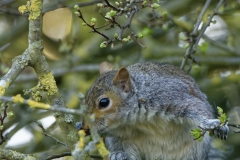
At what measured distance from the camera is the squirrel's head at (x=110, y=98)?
8.91ft

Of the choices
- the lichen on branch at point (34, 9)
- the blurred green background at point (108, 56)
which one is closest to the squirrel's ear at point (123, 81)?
the lichen on branch at point (34, 9)

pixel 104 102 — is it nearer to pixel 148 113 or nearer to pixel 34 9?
pixel 148 113

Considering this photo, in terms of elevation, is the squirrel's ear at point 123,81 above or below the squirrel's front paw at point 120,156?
above

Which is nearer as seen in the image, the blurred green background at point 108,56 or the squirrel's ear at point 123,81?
the squirrel's ear at point 123,81

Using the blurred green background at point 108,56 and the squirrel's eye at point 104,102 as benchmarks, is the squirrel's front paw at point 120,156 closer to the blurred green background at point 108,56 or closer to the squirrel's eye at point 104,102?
the squirrel's eye at point 104,102

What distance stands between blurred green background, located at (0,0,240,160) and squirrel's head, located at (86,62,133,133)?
2.77 feet

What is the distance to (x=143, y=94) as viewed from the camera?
2.93 metres

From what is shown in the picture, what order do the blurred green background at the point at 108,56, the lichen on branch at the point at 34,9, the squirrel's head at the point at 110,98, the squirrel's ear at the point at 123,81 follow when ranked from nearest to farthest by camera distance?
the lichen on branch at the point at 34,9
the squirrel's head at the point at 110,98
the squirrel's ear at the point at 123,81
the blurred green background at the point at 108,56

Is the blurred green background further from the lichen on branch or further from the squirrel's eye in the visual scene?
the lichen on branch

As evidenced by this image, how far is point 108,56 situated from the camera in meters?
4.03

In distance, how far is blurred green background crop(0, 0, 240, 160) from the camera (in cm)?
385

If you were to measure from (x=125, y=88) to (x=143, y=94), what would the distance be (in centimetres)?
11

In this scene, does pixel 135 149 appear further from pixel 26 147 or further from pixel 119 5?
pixel 26 147

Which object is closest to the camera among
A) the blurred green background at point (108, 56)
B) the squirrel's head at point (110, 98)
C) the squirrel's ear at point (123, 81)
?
the squirrel's head at point (110, 98)
